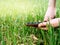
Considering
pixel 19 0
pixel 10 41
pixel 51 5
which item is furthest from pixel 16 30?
pixel 19 0

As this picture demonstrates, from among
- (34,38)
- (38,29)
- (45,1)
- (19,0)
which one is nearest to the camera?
(34,38)

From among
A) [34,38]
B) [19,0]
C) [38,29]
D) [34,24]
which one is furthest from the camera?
[19,0]

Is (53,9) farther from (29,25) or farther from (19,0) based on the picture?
(19,0)

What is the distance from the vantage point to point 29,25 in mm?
1889

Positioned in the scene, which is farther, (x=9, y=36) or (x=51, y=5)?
(x=51, y=5)

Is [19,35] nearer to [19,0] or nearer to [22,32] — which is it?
[22,32]

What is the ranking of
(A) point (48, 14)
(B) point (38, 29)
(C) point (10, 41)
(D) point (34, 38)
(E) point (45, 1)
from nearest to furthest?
(C) point (10, 41)
(D) point (34, 38)
(B) point (38, 29)
(A) point (48, 14)
(E) point (45, 1)

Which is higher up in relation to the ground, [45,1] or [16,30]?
[45,1]

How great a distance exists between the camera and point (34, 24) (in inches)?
73.2

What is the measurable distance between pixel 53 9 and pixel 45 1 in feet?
6.23

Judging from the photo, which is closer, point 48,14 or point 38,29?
point 38,29

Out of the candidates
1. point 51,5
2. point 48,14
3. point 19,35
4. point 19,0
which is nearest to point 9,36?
point 19,35

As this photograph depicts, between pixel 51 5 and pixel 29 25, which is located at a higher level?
pixel 51 5

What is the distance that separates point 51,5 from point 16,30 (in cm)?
71
